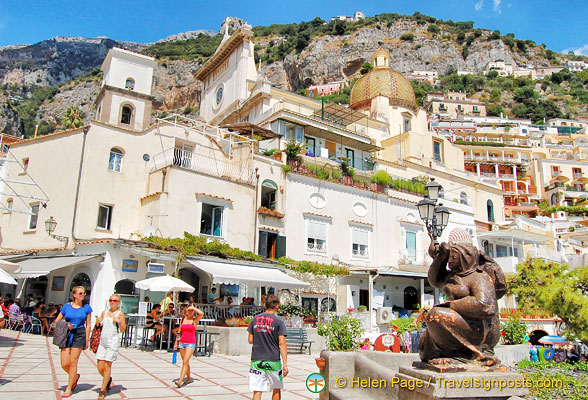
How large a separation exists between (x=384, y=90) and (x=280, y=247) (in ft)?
79.6

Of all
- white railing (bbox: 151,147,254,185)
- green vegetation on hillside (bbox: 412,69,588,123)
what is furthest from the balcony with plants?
green vegetation on hillside (bbox: 412,69,588,123)

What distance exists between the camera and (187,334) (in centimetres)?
869

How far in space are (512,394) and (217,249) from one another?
15139 mm

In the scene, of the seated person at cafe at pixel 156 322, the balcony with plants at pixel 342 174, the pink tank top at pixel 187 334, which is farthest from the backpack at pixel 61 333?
the balcony with plants at pixel 342 174

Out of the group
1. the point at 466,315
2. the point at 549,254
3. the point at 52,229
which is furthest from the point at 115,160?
the point at 549,254

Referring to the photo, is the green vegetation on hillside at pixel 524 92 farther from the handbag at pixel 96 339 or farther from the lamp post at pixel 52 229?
the handbag at pixel 96 339

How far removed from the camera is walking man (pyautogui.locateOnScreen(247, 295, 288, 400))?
581 cm

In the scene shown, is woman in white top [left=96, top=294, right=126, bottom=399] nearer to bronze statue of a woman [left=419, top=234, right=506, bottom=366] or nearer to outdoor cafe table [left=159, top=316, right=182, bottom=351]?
bronze statue of a woman [left=419, top=234, right=506, bottom=366]

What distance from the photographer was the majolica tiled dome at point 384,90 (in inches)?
1650

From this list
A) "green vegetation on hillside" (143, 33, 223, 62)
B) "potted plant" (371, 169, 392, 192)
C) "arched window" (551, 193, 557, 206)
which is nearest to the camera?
"potted plant" (371, 169, 392, 192)

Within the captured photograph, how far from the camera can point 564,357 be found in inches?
606

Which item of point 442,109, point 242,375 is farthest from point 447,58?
point 242,375

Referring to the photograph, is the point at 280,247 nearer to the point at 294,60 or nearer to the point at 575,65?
the point at 294,60

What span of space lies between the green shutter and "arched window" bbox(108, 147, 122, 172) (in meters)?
8.55
